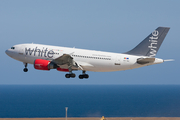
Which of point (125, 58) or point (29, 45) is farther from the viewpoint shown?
point (29, 45)

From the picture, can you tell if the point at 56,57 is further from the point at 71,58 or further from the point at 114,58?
the point at 114,58

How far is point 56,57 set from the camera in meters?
49.6

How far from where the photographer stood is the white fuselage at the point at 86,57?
47.1 meters

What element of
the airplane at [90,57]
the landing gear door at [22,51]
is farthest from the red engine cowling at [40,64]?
the landing gear door at [22,51]

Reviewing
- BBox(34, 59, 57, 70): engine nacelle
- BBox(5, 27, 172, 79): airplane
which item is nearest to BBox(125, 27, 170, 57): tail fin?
BBox(5, 27, 172, 79): airplane

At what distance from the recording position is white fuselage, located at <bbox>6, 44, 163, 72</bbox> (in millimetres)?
47084

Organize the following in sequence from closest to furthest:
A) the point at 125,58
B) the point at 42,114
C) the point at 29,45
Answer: the point at 125,58 → the point at 29,45 → the point at 42,114

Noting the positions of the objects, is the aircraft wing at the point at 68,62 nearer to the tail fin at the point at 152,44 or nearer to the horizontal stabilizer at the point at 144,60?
the tail fin at the point at 152,44

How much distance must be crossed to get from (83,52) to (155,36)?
12.9 m

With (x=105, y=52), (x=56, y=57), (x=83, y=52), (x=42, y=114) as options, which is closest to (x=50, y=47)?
(x=56, y=57)

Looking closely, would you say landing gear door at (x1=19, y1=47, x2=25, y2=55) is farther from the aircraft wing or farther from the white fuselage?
the aircraft wing

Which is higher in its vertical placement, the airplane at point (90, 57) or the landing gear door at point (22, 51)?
the landing gear door at point (22, 51)

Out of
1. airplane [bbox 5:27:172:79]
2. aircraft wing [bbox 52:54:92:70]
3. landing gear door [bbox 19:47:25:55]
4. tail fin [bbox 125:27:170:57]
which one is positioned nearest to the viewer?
airplane [bbox 5:27:172:79]

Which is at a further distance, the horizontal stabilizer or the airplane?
the airplane
